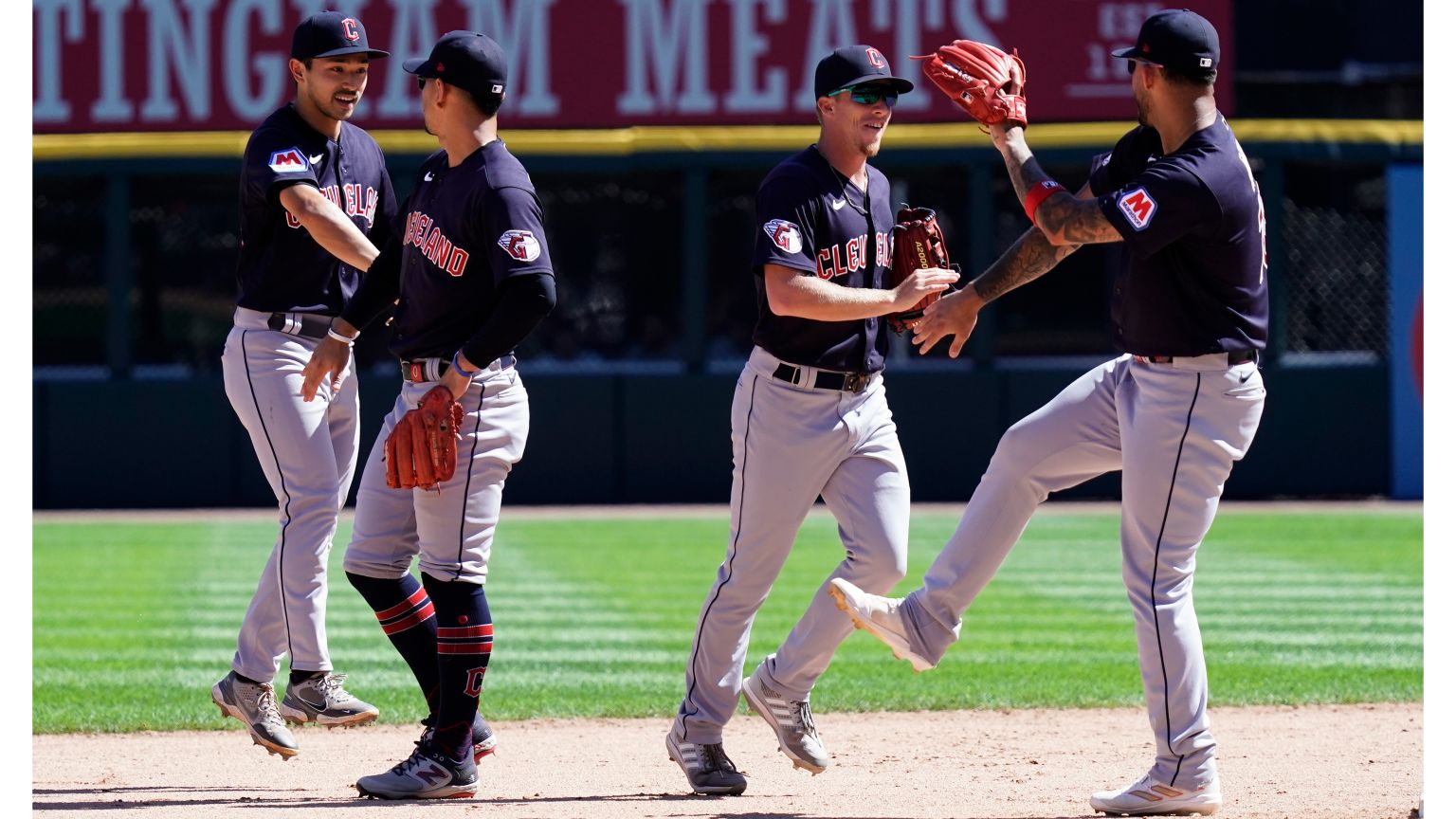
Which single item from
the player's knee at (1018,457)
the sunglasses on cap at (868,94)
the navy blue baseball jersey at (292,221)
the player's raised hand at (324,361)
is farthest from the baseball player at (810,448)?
the navy blue baseball jersey at (292,221)

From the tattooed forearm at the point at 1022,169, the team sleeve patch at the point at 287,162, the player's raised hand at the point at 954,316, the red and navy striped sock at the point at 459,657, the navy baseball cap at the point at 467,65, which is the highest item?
the navy baseball cap at the point at 467,65

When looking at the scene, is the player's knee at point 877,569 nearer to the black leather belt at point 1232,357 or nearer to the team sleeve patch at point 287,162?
the black leather belt at point 1232,357

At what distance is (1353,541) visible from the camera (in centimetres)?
1262

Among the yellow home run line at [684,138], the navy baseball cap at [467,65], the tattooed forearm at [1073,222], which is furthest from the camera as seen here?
the yellow home run line at [684,138]

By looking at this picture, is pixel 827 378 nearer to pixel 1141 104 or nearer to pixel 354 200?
pixel 1141 104

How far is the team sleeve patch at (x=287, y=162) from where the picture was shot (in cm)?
554

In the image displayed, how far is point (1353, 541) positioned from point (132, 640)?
26.3 ft

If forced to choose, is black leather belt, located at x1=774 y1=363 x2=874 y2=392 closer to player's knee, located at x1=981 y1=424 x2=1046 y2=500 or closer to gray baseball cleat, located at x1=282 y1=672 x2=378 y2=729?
player's knee, located at x1=981 y1=424 x2=1046 y2=500

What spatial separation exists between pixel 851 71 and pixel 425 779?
2.19 metres

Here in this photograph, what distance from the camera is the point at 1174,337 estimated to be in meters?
4.65

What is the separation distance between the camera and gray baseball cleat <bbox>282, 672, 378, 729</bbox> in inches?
218

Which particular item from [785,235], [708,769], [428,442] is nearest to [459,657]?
[428,442]

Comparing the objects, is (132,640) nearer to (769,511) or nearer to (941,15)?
(769,511)

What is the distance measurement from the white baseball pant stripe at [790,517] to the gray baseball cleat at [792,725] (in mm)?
32
